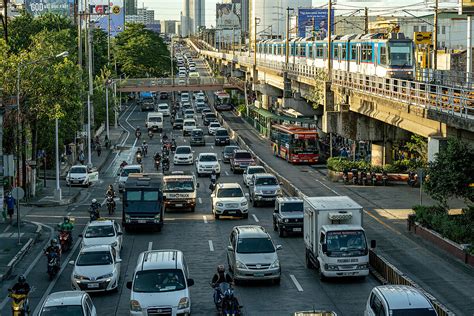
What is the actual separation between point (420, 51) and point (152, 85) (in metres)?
43.0

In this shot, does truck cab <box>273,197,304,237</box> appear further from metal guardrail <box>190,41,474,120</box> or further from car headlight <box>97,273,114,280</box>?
car headlight <box>97,273,114,280</box>

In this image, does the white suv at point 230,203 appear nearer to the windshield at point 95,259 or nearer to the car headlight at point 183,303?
the windshield at point 95,259

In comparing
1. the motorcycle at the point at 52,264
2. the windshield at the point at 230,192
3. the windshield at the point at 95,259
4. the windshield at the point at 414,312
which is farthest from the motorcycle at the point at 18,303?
the windshield at the point at 230,192

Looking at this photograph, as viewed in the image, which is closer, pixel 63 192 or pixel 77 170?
pixel 63 192

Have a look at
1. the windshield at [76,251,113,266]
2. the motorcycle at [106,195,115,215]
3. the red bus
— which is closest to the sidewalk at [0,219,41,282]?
the motorcycle at [106,195,115,215]

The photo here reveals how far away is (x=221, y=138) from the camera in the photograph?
91.0 meters

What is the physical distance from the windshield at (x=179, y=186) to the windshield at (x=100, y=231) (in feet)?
42.2

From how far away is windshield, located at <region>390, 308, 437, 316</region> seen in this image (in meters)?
20.7

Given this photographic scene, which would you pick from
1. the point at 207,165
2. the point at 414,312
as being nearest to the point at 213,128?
the point at 207,165

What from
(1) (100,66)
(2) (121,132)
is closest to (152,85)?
(1) (100,66)

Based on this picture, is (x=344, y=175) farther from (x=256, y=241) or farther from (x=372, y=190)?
(x=256, y=241)

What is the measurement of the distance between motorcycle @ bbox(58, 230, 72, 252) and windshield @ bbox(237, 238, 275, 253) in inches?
395

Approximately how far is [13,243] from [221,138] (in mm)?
51876

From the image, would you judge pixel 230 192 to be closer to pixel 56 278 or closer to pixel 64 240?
pixel 64 240
